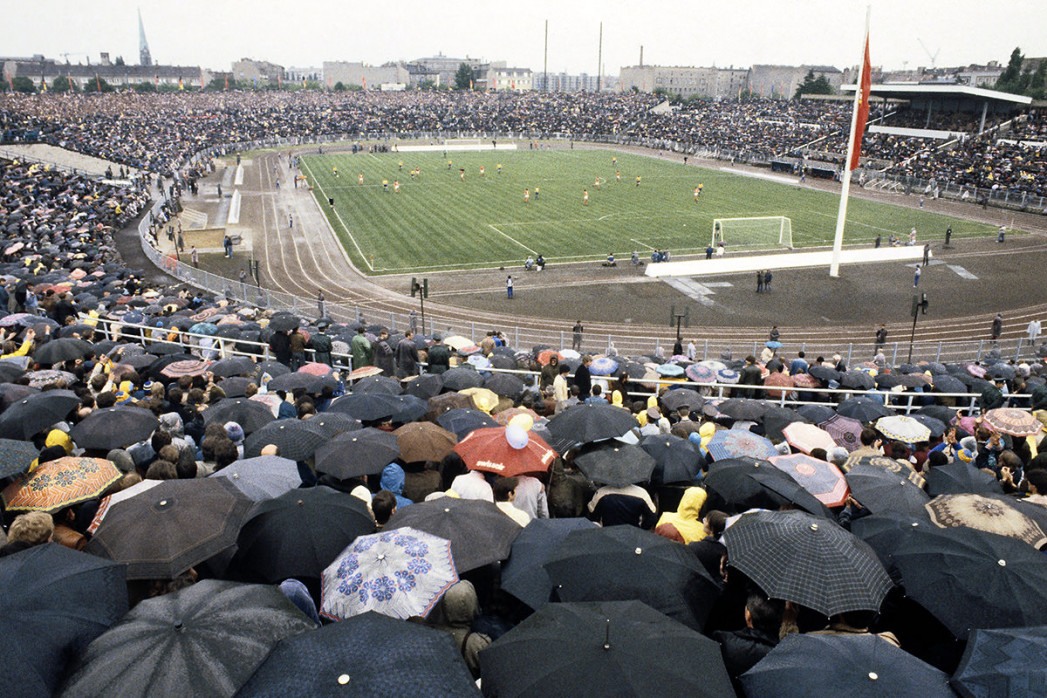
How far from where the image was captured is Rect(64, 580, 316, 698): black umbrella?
4.32 m

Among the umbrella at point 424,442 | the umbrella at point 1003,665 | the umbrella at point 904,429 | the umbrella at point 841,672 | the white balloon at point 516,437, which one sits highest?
the umbrella at point 1003,665

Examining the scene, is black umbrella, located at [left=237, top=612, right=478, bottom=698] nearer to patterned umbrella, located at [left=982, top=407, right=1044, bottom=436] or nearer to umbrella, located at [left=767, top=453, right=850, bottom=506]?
umbrella, located at [left=767, top=453, right=850, bottom=506]

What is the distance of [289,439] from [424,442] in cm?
171

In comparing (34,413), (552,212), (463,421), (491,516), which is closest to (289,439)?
(463,421)

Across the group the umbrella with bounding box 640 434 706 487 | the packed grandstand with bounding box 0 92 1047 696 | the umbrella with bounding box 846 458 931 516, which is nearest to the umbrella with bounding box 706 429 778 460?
the packed grandstand with bounding box 0 92 1047 696

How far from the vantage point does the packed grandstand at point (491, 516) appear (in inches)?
184

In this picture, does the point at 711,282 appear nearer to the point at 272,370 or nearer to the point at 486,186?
the point at 272,370

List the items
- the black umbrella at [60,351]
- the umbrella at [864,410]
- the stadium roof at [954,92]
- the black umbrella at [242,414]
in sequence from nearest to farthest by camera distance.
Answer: the black umbrella at [242,414]
the umbrella at [864,410]
the black umbrella at [60,351]
the stadium roof at [954,92]

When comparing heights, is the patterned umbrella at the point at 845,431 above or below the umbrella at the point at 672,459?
below

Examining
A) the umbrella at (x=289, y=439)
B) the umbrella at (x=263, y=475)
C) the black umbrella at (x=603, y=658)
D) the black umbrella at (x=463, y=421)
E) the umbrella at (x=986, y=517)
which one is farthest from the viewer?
the black umbrella at (x=463, y=421)

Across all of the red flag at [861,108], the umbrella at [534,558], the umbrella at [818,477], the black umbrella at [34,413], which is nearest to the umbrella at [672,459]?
the umbrella at [818,477]

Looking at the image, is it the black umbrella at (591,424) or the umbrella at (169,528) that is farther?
the black umbrella at (591,424)

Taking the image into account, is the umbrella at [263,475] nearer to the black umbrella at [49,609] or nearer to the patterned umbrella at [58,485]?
the patterned umbrella at [58,485]

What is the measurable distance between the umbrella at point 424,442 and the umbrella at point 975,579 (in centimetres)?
523
